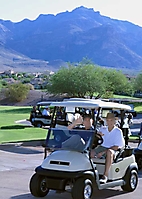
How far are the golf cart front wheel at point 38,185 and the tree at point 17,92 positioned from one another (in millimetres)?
70895

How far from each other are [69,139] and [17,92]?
71.2m

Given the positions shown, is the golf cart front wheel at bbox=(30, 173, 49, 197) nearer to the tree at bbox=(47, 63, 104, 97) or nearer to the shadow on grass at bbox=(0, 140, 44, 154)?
the shadow on grass at bbox=(0, 140, 44, 154)

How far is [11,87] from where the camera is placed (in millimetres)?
79250

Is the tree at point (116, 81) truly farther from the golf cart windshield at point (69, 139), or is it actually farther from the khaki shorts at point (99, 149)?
the golf cart windshield at point (69, 139)

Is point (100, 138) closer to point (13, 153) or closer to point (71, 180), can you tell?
point (71, 180)

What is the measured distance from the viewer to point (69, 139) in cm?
813

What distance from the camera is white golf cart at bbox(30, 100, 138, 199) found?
24.9ft

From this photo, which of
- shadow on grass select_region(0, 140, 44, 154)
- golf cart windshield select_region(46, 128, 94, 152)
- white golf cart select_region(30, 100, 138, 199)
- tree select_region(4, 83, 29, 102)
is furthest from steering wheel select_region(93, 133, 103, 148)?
tree select_region(4, 83, 29, 102)

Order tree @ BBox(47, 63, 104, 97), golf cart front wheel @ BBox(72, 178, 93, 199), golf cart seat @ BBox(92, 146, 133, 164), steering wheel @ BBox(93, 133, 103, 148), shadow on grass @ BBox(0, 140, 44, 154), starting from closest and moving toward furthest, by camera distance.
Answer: golf cart front wheel @ BBox(72, 178, 93, 199) → golf cart seat @ BBox(92, 146, 133, 164) → steering wheel @ BBox(93, 133, 103, 148) → shadow on grass @ BBox(0, 140, 44, 154) → tree @ BBox(47, 63, 104, 97)

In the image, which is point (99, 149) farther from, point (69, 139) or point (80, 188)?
point (80, 188)

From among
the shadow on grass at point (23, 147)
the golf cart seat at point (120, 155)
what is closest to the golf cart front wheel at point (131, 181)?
the golf cart seat at point (120, 155)

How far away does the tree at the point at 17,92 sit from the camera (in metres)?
78.7

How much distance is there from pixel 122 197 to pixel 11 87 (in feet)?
236

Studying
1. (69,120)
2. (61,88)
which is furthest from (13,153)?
(61,88)
